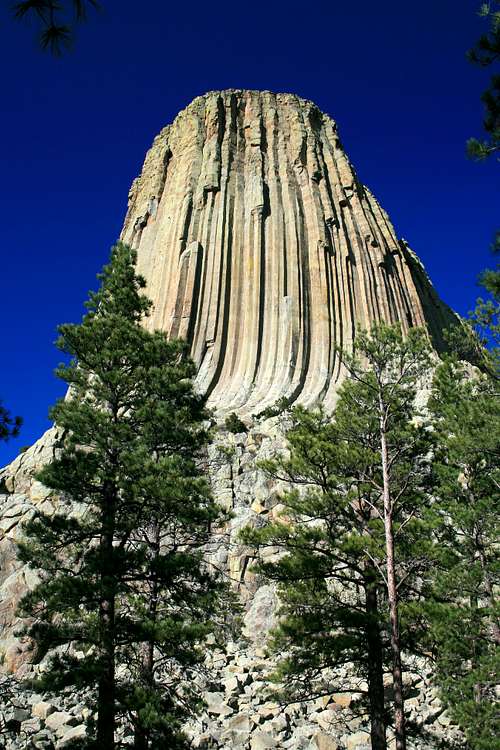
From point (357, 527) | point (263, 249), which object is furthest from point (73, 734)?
point (263, 249)

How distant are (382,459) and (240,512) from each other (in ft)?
47.4

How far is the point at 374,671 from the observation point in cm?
975

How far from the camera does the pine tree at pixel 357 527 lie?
1001cm

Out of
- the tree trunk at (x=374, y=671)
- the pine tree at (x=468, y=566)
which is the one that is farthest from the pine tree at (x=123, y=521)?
the pine tree at (x=468, y=566)

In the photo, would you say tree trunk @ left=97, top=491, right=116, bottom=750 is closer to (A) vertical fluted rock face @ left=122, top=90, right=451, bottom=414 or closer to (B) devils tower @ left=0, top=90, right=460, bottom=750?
(B) devils tower @ left=0, top=90, right=460, bottom=750

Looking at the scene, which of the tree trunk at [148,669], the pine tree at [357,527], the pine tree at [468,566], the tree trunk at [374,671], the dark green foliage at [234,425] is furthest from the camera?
the dark green foliage at [234,425]

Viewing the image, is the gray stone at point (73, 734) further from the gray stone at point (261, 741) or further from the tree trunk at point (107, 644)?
the tree trunk at point (107, 644)

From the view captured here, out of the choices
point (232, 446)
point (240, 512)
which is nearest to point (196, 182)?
point (232, 446)

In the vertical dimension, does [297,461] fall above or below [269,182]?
below

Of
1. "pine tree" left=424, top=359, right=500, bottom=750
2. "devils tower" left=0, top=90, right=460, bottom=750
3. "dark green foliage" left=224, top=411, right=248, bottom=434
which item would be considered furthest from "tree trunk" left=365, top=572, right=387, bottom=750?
"dark green foliage" left=224, top=411, right=248, bottom=434

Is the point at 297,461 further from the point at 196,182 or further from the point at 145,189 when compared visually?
the point at 145,189

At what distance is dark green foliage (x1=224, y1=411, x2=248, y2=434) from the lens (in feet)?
104

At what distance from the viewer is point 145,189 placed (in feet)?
183

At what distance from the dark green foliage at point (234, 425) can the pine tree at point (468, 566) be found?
57.9 ft
